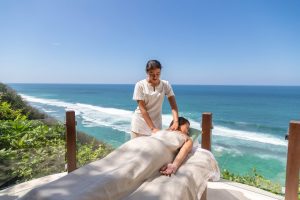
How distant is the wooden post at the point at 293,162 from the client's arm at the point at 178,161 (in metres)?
0.93

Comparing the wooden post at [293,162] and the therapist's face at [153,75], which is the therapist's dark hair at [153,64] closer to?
the therapist's face at [153,75]

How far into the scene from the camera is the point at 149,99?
109 inches

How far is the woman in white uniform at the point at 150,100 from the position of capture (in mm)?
2656

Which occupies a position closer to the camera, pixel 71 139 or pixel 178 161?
pixel 178 161

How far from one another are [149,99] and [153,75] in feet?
0.88

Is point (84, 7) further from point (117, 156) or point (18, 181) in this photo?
point (117, 156)

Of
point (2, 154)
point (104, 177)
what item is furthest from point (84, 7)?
point (104, 177)

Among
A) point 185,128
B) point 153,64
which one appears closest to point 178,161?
point 185,128

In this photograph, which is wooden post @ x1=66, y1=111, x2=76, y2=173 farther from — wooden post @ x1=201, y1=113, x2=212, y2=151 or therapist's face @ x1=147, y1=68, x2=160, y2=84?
wooden post @ x1=201, y1=113, x2=212, y2=151

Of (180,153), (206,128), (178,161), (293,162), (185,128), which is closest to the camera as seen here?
(178,161)

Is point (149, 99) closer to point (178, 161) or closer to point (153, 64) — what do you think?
point (153, 64)

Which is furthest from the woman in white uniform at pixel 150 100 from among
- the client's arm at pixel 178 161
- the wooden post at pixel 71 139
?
the wooden post at pixel 71 139

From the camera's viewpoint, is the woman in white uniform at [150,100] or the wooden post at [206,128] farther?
the wooden post at [206,128]

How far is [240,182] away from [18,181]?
263 centimetres
